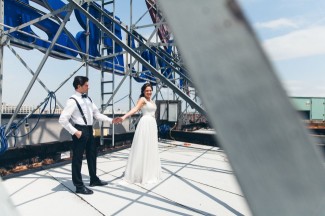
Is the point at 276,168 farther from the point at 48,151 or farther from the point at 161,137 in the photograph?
the point at 161,137

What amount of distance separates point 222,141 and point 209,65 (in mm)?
154

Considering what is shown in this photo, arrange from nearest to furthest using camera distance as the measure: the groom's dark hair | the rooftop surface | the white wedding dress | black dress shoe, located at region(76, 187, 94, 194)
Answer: the rooftop surface
black dress shoe, located at region(76, 187, 94, 194)
the groom's dark hair
the white wedding dress

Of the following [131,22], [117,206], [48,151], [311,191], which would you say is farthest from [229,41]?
[131,22]

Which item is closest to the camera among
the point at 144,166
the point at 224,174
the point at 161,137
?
the point at 144,166

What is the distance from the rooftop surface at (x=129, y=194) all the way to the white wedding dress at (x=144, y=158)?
160mm

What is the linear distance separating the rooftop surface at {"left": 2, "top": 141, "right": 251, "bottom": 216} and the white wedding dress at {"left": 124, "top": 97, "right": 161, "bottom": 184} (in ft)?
0.52

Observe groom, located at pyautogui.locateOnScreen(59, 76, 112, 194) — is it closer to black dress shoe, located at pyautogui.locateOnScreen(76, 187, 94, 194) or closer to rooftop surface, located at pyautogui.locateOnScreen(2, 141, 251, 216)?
black dress shoe, located at pyautogui.locateOnScreen(76, 187, 94, 194)

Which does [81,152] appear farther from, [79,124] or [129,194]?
[129,194]

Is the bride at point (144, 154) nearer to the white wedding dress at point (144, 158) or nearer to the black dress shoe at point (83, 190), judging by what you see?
the white wedding dress at point (144, 158)

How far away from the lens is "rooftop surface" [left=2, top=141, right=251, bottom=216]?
2.91 m

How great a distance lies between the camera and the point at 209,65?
0.48 m

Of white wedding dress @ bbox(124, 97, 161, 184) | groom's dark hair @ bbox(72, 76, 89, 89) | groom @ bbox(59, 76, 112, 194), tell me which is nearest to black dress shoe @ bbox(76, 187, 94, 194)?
groom @ bbox(59, 76, 112, 194)

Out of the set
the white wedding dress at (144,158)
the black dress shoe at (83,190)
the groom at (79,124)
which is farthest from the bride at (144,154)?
the black dress shoe at (83,190)

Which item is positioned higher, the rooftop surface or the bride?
the bride
